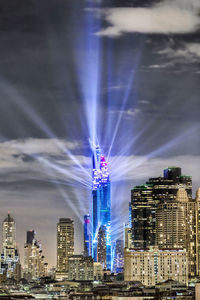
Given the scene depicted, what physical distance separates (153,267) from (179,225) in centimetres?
2089

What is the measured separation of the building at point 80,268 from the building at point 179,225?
10365mm

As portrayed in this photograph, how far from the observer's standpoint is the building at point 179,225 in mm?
174875

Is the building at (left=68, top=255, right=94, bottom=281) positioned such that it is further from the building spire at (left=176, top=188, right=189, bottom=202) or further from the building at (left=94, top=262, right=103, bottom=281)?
the building spire at (left=176, top=188, right=189, bottom=202)

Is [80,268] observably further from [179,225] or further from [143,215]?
[143,215]

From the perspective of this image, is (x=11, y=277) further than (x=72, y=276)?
Yes

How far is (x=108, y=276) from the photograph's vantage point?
171m

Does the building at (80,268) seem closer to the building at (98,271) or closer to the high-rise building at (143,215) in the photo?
the building at (98,271)

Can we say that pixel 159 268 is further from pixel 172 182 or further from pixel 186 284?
pixel 172 182

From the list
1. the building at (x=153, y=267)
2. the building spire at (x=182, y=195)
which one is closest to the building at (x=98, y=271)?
the building at (x=153, y=267)

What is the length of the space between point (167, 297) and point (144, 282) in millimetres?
35397

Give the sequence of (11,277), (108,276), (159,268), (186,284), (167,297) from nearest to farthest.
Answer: (167,297), (186,284), (159,268), (108,276), (11,277)

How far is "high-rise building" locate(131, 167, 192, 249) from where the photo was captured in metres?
193

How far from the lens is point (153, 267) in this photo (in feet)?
520

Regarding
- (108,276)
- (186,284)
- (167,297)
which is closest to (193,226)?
(108,276)
